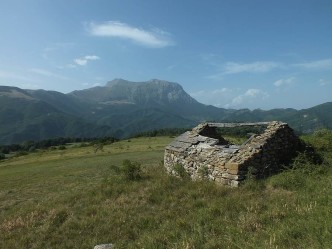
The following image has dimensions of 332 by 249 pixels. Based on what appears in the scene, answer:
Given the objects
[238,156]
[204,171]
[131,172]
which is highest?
[238,156]

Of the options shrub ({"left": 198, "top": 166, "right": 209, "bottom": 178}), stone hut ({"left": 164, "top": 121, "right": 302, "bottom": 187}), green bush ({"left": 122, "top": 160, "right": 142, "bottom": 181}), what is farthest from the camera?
green bush ({"left": 122, "top": 160, "right": 142, "bottom": 181})

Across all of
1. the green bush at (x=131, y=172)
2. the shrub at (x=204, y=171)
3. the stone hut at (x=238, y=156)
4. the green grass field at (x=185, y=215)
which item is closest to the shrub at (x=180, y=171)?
the stone hut at (x=238, y=156)

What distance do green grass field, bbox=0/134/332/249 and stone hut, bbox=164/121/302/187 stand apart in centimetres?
95

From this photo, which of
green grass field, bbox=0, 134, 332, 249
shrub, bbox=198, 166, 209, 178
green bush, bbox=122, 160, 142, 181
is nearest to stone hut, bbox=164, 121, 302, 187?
shrub, bbox=198, 166, 209, 178

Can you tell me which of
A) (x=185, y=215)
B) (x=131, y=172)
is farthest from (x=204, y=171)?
(x=185, y=215)

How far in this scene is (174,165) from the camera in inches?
829

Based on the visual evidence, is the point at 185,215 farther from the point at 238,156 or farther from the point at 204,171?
the point at 204,171

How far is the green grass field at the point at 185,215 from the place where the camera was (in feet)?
28.9

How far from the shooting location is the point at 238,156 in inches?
663

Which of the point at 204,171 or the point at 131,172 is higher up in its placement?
the point at 204,171

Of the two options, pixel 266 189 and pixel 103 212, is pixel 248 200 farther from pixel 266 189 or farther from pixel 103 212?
pixel 103 212

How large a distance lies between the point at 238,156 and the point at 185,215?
17.3 ft

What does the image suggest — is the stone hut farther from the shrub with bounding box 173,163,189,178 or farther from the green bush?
the green bush

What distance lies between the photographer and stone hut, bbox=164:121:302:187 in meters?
16.4
